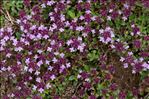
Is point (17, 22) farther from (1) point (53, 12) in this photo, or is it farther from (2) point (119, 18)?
(2) point (119, 18)

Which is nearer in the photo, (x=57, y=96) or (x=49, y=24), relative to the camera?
(x=57, y=96)

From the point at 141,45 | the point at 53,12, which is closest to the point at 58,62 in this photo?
the point at 53,12

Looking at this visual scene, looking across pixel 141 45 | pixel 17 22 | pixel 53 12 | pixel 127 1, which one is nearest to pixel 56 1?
pixel 53 12

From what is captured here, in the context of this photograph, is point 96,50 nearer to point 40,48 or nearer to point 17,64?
point 40,48

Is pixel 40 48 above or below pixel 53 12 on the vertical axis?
below

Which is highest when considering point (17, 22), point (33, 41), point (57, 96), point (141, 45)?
point (17, 22)

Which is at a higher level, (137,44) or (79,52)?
(79,52)
